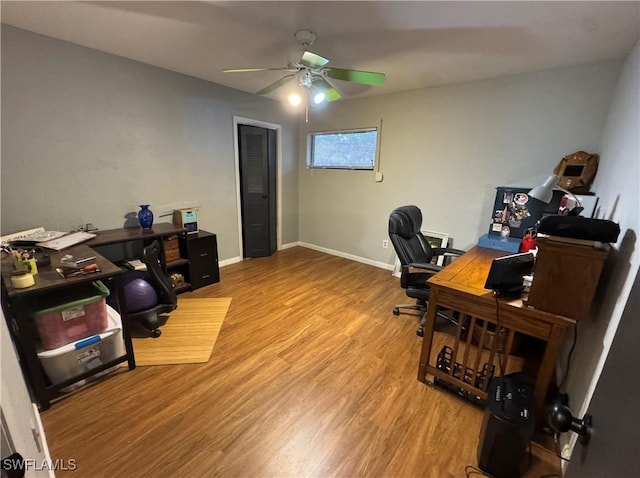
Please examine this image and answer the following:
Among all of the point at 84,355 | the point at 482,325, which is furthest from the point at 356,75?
the point at 84,355

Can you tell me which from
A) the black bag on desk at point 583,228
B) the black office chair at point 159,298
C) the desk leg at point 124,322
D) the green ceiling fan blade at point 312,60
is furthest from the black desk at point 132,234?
the black bag on desk at point 583,228

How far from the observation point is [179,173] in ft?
10.4

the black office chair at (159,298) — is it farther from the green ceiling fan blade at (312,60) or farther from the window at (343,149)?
the window at (343,149)

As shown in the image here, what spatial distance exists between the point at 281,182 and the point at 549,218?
360cm

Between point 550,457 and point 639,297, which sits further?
point 550,457

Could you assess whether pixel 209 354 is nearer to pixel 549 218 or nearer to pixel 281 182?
pixel 549 218

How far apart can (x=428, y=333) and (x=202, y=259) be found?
2.51m

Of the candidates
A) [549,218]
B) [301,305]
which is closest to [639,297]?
[549,218]

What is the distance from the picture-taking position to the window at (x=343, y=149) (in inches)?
150

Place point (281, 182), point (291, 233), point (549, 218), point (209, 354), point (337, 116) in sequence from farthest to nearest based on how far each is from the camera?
point (291, 233) < point (281, 182) < point (337, 116) < point (209, 354) < point (549, 218)

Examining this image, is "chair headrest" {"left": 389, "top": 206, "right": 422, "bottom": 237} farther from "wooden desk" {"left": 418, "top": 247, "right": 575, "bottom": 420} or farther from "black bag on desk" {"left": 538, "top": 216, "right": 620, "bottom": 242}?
"black bag on desk" {"left": 538, "top": 216, "right": 620, "bottom": 242}

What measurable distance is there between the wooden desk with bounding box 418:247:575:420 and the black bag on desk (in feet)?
1.32

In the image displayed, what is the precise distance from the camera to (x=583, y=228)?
48.2 inches

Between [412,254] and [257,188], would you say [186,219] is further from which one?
[412,254]
